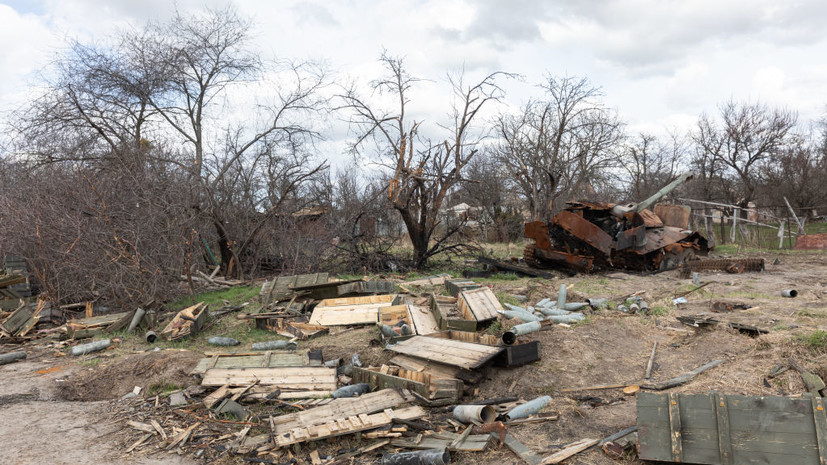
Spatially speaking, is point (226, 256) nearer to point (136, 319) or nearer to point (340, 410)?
point (136, 319)

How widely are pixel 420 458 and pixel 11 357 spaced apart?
294 inches

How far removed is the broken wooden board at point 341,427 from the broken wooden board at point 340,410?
0.12 m

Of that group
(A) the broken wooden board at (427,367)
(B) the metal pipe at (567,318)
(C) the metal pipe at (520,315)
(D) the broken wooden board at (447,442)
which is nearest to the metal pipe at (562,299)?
(B) the metal pipe at (567,318)

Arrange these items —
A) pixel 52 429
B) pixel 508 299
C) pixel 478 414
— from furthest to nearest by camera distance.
A: pixel 508 299 < pixel 52 429 < pixel 478 414

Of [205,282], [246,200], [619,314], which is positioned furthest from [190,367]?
[246,200]

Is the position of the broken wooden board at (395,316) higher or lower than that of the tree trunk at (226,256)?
lower

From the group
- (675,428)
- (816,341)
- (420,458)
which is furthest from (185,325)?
(816,341)

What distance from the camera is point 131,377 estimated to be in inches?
261

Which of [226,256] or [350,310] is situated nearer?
[350,310]

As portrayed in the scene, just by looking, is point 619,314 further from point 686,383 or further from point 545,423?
point 545,423

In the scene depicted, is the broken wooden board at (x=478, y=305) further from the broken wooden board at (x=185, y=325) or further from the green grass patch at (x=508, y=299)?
the broken wooden board at (x=185, y=325)

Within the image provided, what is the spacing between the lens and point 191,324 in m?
8.89

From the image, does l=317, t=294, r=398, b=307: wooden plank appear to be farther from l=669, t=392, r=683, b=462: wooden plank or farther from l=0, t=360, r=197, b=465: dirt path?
l=669, t=392, r=683, b=462: wooden plank

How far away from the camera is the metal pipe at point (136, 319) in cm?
934
